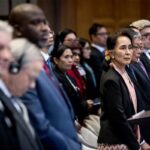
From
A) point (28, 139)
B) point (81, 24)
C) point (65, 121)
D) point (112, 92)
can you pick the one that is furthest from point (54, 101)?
point (81, 24)

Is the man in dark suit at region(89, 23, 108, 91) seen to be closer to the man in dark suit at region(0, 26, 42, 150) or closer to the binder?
the binder

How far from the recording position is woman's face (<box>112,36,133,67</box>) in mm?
4078

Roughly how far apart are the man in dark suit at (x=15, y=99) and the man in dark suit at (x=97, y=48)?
3.59 m

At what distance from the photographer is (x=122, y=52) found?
409cm

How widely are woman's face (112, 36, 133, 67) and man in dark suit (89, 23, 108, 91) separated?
1887mm

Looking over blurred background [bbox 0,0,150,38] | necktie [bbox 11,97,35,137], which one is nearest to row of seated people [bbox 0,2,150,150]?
necktie [bbox 11,97,35,137]

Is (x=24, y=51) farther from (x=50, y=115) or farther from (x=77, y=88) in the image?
(x=77, y=88)

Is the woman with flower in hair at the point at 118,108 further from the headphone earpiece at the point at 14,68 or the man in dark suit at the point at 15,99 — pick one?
the headphone earpiece at the point at 14,68

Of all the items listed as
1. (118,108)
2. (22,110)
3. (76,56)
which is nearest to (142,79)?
(118,108)

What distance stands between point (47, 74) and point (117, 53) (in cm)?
126

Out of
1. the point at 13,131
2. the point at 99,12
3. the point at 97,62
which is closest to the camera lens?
the point at 13,131

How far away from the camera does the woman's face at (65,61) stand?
4910mm

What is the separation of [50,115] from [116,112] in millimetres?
1139

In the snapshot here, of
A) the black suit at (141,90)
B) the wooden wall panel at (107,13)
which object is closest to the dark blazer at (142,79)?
the black suit at (141,90)
